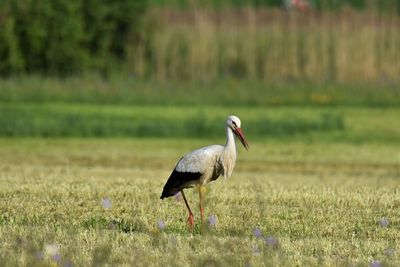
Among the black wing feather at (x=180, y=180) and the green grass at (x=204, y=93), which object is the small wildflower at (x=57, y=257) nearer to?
the black wing feather at (x=180, y=180)

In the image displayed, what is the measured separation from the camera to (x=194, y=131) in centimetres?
2666

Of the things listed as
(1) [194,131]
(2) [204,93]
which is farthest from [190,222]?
(2) [204,93]

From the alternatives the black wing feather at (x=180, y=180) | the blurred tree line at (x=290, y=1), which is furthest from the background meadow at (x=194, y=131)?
the black wing feather at (x=180, y=180)

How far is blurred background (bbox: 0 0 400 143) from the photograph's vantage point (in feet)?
95.9

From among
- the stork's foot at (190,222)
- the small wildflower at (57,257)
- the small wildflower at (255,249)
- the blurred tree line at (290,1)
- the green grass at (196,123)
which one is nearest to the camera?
the small wildflower at (57,257)

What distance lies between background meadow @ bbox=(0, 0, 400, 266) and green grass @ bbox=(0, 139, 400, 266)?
0.09ft

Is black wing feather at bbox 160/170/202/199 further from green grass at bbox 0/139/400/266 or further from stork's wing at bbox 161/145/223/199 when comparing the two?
green grass at bbox 0/139/400/266

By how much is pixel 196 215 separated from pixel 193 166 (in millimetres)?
1568

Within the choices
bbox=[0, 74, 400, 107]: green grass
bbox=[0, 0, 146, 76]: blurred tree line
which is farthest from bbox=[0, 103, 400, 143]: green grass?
bbox=[0, 0, 146, 76]: blurred tree line

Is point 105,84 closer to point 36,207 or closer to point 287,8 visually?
point 287,8

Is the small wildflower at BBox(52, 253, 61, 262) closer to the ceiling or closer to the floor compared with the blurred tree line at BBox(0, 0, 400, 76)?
closer to the ceiling

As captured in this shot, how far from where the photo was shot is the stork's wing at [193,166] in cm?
1045

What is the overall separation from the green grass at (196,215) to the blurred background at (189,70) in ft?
27.8

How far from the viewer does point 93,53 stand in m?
38.9
